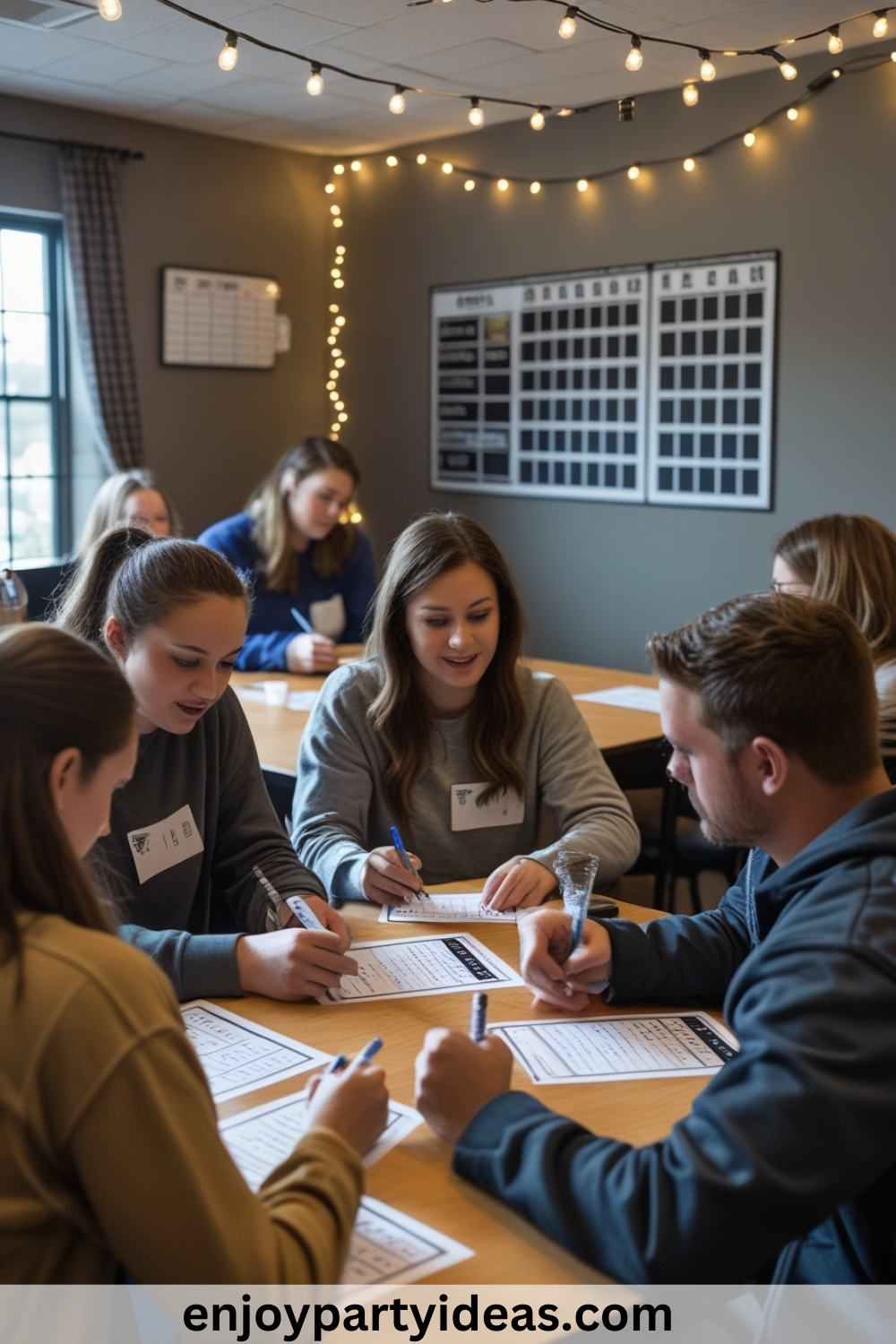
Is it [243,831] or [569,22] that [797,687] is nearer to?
[243,831]

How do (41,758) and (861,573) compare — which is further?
(861,573)

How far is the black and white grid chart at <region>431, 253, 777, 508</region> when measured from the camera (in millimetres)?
4777

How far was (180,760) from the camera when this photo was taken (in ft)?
6.45

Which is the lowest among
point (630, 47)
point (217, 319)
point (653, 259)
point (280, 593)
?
point (280, 593)

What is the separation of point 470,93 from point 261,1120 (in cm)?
458

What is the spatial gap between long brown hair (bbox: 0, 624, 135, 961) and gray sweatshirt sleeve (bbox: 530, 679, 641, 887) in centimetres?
127

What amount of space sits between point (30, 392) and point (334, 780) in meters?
3.84

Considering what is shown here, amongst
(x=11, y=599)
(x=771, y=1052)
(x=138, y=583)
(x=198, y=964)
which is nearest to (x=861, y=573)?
(x=138, y=583)

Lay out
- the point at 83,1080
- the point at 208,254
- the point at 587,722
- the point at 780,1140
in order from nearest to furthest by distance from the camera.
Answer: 1. the point at 83,1080
2. the point at 780,1140
3. the point at 587,722
4. the point at 208,254

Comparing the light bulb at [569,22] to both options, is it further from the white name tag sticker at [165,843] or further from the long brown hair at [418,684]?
the white name tag sticker at [165,843]

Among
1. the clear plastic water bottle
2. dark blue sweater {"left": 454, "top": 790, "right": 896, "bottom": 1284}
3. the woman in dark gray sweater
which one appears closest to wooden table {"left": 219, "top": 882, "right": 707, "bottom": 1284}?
dark blue sweater {"left": 454, "top": 790, "right": 896, "bottom": 1284}

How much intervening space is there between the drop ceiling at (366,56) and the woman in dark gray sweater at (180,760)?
106 inches

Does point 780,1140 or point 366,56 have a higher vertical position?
point 366,56

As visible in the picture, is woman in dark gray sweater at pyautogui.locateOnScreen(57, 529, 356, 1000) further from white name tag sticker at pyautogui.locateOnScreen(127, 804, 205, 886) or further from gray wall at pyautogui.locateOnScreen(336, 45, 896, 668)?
gray wall at pyautogui.locateOnScreen(336, 45, 896, 668)
